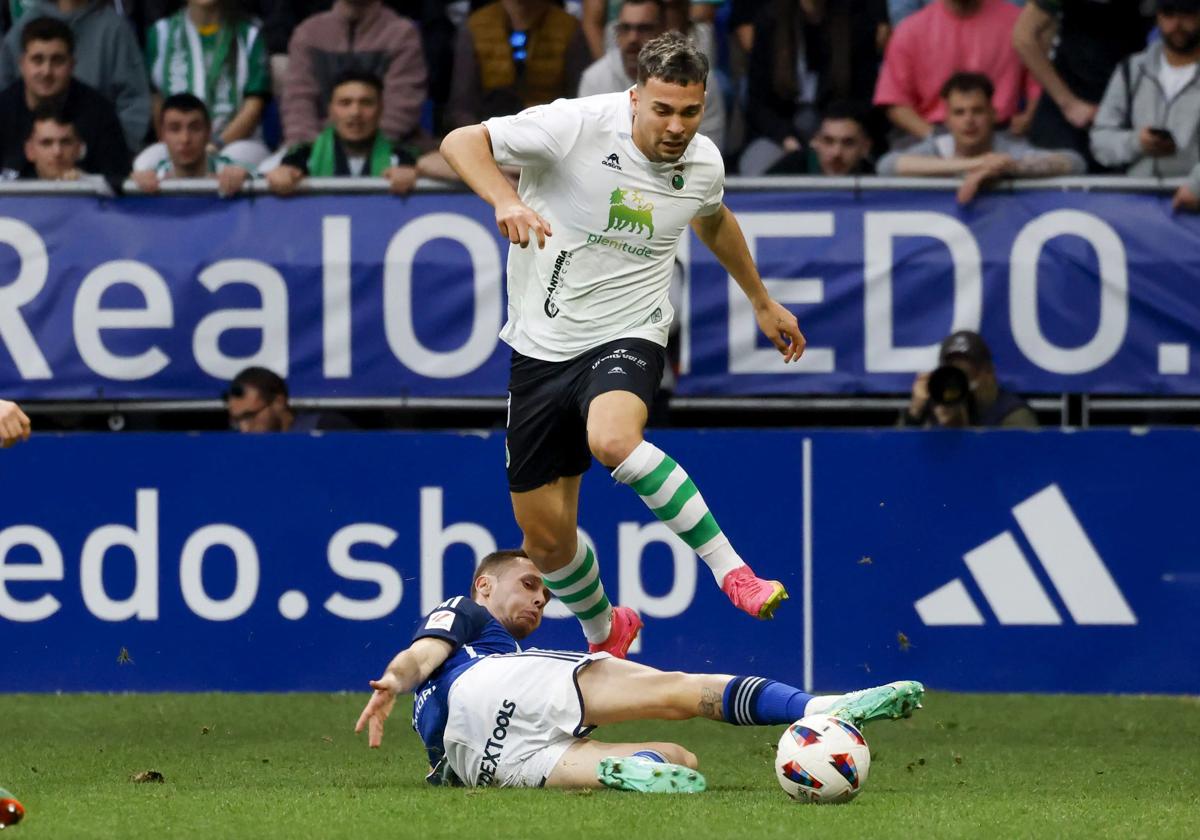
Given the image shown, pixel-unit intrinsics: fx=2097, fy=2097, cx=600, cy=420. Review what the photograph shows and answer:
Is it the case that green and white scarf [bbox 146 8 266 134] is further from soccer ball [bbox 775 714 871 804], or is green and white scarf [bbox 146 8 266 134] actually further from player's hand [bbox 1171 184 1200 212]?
soccer ball [bbox 775 714 871 804]

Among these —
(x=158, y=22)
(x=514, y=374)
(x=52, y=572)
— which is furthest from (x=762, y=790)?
(x=158, y=22)

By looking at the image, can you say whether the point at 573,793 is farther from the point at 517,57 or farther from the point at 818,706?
the point at 517,57

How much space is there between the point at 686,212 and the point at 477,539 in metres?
3.41

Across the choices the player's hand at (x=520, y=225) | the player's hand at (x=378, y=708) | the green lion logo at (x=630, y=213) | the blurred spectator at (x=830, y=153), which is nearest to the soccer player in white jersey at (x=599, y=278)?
the green lion logo at (x=630, y=213)

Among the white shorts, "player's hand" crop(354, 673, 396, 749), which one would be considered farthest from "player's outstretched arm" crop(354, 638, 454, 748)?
the white shorts

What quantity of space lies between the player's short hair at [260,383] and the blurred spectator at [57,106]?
1.70m

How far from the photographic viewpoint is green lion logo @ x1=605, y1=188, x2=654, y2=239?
25.4ft

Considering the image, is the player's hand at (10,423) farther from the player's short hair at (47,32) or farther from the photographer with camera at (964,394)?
the player's short hair at (47,32)

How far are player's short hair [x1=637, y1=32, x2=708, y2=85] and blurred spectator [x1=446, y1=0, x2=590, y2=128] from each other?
15.3ft

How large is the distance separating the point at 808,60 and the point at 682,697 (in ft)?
21.9

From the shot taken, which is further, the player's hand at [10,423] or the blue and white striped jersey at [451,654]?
the blue and white striped jersey at [451,654]

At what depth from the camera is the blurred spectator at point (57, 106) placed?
11.8 metres

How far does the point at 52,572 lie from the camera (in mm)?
10805

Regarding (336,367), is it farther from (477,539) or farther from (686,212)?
(686,212)
